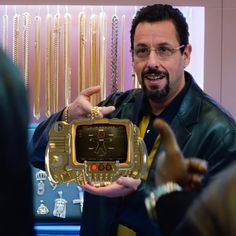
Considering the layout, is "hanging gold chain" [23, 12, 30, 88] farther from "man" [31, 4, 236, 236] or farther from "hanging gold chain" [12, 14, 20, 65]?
"man" [31, 4, 236, 236]

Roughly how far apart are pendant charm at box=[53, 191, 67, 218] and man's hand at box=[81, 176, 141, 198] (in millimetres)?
894

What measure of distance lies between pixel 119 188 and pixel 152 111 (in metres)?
0.28

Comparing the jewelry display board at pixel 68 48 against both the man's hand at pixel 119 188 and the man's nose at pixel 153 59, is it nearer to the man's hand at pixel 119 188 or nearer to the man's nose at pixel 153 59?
the man's nose at pixel 153 59

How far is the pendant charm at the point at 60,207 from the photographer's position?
2.12 metres

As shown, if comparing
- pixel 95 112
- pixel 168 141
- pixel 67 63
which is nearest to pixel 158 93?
pixel 95 112

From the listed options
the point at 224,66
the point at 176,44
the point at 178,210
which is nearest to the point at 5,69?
the point at 178,210

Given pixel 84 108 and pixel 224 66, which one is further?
pixel 224 66

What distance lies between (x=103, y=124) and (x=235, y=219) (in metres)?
0.74

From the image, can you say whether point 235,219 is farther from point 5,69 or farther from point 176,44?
point 176,44

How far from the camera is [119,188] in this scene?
1228 mm

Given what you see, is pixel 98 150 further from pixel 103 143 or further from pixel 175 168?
pixel 175 168

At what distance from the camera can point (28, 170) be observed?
64 cm

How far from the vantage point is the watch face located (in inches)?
48.7

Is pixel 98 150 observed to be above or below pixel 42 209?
above
